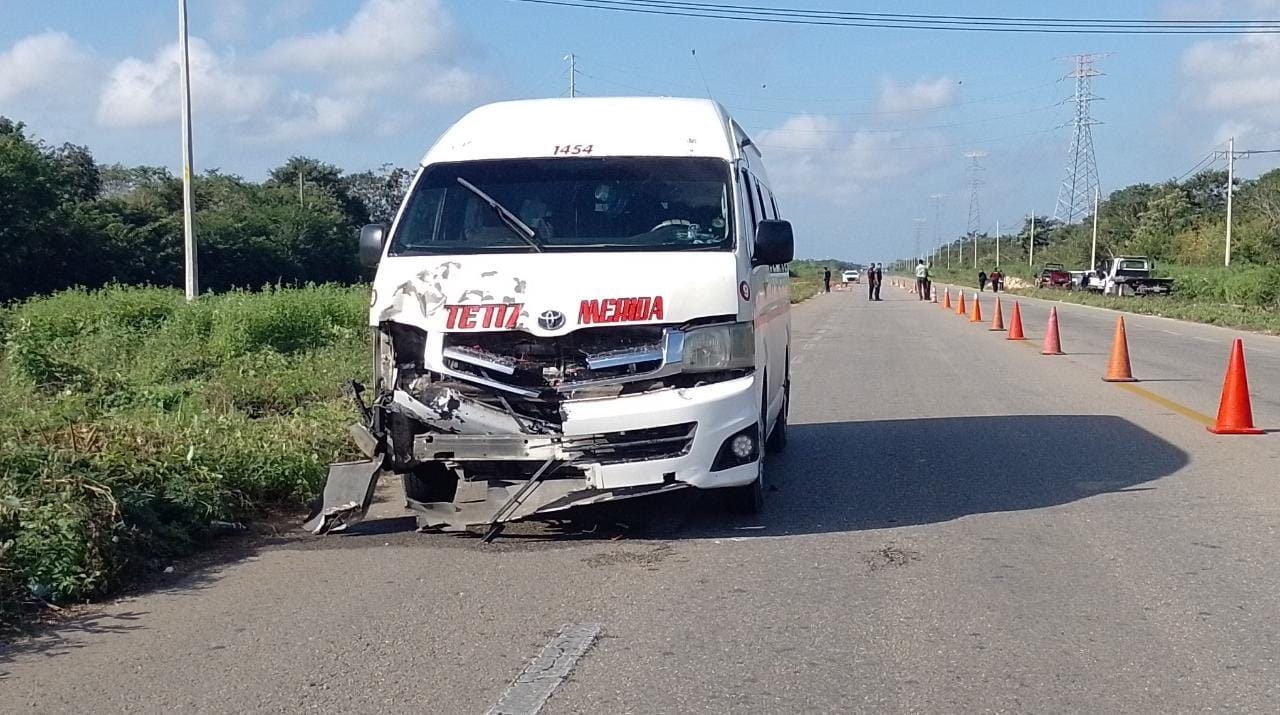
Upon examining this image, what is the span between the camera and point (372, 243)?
25.2ft

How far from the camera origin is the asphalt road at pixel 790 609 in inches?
186

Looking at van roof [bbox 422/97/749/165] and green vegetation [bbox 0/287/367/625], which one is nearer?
green vegetation [bbox 0/287/367/625]

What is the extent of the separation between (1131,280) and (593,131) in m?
51.7

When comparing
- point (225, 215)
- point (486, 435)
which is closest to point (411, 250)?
point (486, 435)

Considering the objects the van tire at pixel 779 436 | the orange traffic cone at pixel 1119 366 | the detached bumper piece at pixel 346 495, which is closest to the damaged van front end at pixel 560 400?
the detached bumper piece at pixel 346 495

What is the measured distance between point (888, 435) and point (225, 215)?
45131 mm

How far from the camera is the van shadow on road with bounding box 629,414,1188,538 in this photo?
786cm

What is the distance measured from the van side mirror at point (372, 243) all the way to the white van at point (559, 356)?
19mm

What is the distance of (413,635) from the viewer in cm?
545

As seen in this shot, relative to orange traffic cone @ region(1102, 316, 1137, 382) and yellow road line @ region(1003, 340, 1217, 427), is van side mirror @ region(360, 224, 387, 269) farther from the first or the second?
orange traffic cone @ region(1102, 316, 1137, 382)

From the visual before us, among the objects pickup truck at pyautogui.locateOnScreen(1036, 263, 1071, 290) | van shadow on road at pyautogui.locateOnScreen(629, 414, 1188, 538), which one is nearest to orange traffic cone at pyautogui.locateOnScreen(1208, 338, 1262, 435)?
van shadow on road at pyautogui.locateOnScreen(629, 414, 1188, 538)

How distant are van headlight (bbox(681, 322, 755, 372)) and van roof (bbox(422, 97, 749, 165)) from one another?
1351mm

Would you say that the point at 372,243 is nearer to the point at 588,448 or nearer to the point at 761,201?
the point at 588,448

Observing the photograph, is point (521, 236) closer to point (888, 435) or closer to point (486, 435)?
point (486, 435)
